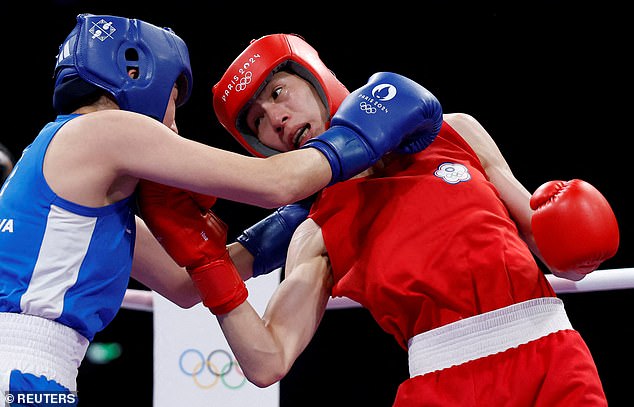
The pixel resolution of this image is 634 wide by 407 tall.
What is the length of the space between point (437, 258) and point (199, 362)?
1.52m

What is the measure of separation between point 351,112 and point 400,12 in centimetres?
346

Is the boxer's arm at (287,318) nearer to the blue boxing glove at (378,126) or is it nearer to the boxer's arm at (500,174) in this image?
the blue boxing glove at (378,126)

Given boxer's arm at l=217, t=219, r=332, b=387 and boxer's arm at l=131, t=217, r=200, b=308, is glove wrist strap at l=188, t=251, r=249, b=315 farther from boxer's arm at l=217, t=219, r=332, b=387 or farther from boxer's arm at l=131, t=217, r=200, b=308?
boxer's arm at l=131, t=217, r=200, b=308

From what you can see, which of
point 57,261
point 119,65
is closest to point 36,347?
point 57,261

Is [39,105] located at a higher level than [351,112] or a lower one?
lower

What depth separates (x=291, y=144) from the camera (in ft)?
7.63

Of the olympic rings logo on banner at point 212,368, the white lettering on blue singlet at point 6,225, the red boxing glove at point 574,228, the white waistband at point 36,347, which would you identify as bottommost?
the olympic rings logo on banner at point 212,368

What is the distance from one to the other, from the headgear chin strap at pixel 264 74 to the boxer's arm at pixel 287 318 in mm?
400

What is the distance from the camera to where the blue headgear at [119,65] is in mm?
1847

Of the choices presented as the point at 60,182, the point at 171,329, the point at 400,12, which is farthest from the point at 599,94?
the point at 60,182

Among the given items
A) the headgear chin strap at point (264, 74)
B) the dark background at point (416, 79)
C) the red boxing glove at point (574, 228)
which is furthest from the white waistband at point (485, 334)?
the dark background at point (416, 79)

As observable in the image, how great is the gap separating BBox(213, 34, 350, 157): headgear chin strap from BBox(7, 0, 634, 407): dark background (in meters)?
2.82

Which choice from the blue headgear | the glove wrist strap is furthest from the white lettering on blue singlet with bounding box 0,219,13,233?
the glove wrist strap

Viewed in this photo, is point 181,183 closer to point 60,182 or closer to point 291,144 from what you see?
point 60,182
